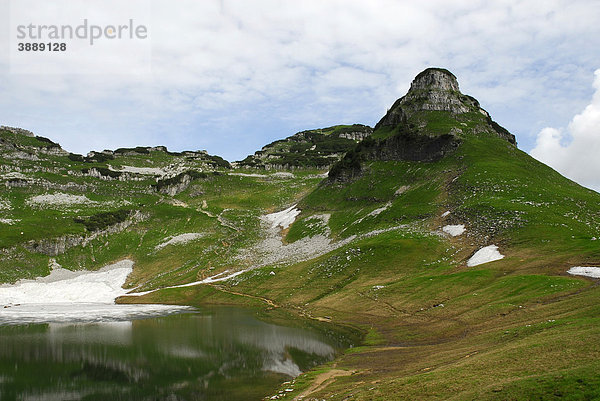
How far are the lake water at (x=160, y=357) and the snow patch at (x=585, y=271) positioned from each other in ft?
110

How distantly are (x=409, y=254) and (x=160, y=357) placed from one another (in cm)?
5690

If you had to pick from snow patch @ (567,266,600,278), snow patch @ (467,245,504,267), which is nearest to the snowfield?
snow patch @ (467,245,504,267)

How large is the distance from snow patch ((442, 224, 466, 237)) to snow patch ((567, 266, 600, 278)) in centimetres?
3428

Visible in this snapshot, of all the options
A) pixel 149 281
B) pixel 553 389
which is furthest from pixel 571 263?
pixel 149 281

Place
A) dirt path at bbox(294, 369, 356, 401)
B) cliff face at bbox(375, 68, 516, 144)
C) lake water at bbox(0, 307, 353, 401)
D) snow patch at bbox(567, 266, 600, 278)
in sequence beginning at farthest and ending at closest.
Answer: cliff face at bbox(375, 68, 516, 144) → snow patch at bbox(567, 266, 600, 278) → lake water at bbox(0, 307, 353, 401) → dirt path at bbox(294, 369, 356, 401)

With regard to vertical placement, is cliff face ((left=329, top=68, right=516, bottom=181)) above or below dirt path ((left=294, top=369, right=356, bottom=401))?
above

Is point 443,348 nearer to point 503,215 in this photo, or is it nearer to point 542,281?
point 542,281

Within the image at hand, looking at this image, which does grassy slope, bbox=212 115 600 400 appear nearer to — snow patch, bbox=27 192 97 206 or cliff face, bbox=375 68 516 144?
cliff face, bbox=375 68 516 144

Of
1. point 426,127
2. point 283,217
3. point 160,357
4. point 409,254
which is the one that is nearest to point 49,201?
point 283,217

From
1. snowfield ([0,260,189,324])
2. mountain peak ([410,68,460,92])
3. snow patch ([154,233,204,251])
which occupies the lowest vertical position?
snowfield ([0,260,189,324])

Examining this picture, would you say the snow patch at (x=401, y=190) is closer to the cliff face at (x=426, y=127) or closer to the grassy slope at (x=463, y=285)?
the grassy slope at (x=463, y=285)

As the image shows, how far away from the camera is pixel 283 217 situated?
545 ft

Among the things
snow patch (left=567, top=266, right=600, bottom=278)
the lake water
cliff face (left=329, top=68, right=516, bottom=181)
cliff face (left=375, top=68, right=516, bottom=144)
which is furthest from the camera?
cliff face (left=375, top=68, right=516, bottom=144)

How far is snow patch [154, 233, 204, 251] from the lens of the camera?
14088 centimetres
